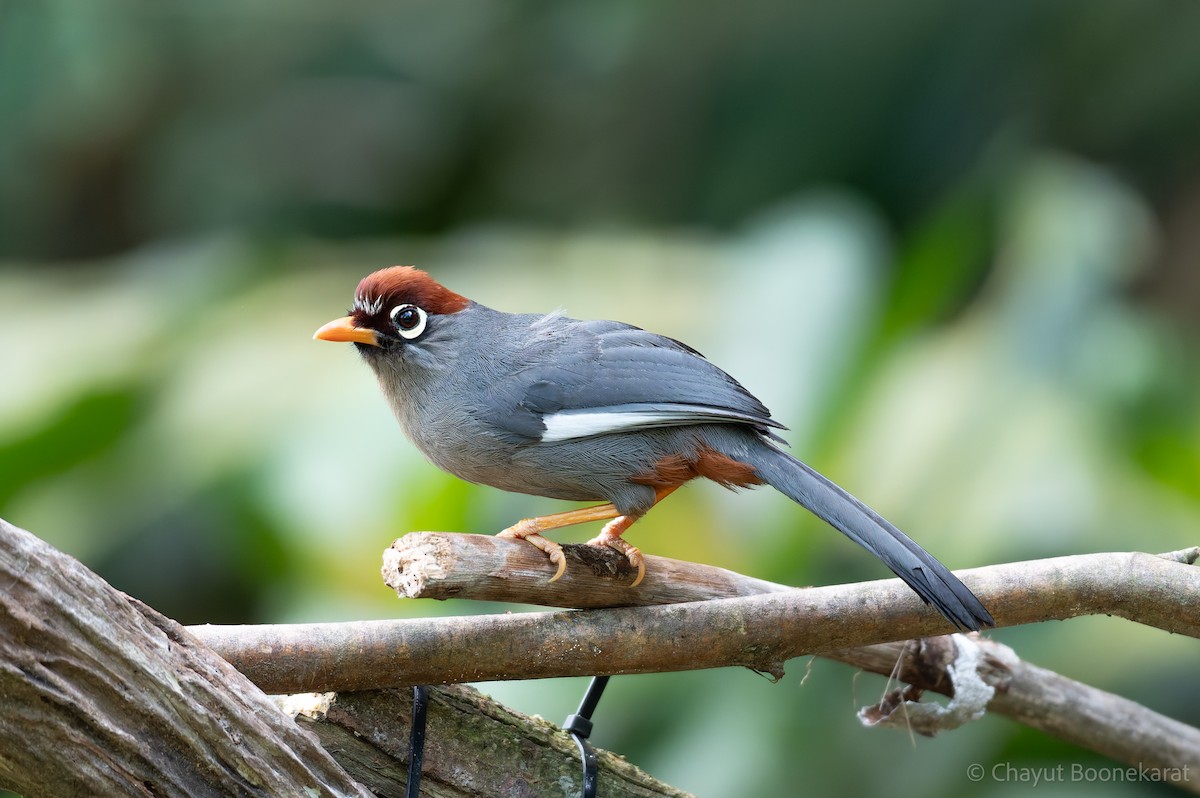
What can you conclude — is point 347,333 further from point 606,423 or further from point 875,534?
point 875,534

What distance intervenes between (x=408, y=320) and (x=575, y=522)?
Answer: 0.81 metres

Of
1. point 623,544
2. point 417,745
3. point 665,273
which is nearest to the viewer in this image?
point 417,745

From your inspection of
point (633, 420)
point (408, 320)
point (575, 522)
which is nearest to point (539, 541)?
point (575, 522)

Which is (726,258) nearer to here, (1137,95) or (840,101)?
(840,101)

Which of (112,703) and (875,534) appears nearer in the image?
(112,703)

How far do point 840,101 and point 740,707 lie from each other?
14.5 feet

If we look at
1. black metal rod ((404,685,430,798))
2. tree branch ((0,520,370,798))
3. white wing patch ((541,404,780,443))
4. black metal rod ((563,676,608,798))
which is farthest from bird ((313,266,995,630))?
tree branch ((0,520,370,798))

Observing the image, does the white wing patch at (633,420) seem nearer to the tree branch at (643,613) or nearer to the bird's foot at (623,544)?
Result: the bird's foot at (623,544)

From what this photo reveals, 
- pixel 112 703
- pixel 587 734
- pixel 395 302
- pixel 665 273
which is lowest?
pixel 112 703

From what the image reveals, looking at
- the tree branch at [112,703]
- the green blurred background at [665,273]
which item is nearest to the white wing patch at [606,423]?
the green blurred background at [665,273]

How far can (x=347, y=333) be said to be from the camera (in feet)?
11.0

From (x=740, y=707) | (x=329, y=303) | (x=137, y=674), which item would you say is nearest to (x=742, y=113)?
(x=329, y=303)

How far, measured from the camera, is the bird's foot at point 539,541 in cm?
264

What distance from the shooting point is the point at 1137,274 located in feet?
Answer: 26.1
